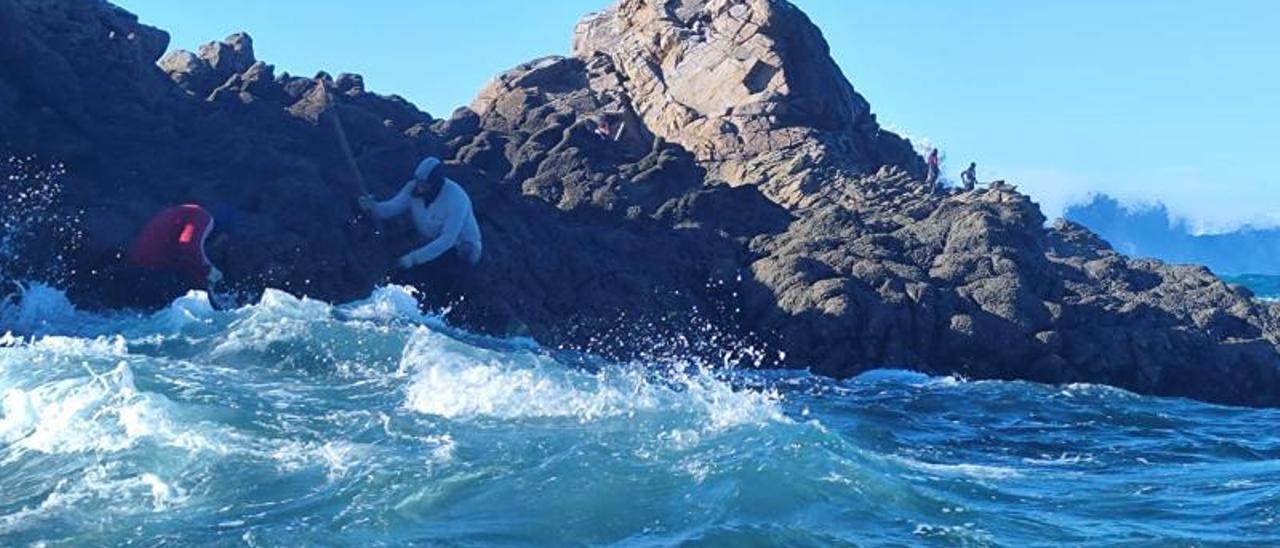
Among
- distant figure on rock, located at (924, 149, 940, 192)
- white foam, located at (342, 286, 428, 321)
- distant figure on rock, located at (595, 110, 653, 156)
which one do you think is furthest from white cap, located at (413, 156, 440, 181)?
distant figure on rock, located at (924, 149, 940, 192)

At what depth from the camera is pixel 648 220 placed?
19719mm

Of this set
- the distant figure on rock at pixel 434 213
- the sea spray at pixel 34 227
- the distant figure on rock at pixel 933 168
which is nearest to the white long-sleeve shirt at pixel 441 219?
the distant figure on rock at pixel 434 213

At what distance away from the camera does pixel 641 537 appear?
7641 mm

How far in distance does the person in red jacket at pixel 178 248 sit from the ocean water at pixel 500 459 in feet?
4.01

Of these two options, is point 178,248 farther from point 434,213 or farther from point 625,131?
point 625,131

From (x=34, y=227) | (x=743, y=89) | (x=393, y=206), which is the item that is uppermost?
(x=743, y=89)

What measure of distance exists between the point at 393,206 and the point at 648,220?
4055 millimetres

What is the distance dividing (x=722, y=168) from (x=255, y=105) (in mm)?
6740

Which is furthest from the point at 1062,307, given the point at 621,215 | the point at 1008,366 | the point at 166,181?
the point at 166,181

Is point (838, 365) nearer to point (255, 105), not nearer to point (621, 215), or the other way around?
point (621, 215)

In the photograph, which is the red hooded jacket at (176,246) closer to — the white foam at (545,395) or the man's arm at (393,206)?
the man's arm at (393,206)

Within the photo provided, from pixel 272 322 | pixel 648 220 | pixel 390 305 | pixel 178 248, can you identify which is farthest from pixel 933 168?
pixel 272 322

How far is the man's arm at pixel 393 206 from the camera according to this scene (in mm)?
16688

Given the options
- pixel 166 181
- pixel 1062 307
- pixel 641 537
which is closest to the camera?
pixel 641 537
